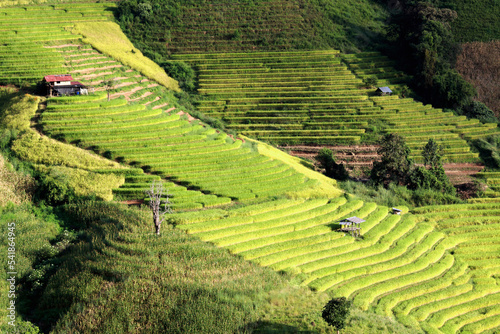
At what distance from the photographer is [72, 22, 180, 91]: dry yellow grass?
238ft

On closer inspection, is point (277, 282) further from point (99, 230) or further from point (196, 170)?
point (196, 170)

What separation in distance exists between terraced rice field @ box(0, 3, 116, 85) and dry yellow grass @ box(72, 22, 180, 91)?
210 centimetres

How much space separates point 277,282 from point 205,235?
7227 millimetres

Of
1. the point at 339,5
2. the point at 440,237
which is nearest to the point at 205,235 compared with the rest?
the point at 440,237

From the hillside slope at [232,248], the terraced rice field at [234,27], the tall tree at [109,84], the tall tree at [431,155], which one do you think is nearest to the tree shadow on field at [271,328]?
the hillside slope at [232,248]

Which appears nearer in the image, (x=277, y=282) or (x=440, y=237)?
(x=277, y=282)

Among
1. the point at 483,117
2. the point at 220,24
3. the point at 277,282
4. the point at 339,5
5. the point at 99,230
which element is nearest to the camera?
the point at 277,282

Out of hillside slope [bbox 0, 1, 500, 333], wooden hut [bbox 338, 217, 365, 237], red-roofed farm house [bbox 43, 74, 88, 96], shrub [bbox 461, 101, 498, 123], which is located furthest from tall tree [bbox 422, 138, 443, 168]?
red-roofed farm house [bbox 43, 74, 88, 96]

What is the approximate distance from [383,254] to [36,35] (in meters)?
53.3

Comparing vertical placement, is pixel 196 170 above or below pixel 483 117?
below

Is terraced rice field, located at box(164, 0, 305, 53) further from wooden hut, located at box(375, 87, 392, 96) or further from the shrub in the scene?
the shrub

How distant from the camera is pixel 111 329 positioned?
2925cm

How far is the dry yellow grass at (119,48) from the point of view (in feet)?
238

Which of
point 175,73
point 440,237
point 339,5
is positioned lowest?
point 440,237
